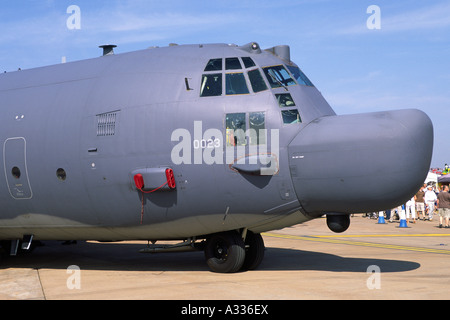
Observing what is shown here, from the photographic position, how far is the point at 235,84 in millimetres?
12188

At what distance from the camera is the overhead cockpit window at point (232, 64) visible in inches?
486

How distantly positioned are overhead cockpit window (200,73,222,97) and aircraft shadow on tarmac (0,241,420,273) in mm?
4138

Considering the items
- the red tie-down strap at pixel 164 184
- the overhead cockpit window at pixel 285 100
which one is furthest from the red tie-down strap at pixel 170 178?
the overhead cockpit window at pixel 285 100

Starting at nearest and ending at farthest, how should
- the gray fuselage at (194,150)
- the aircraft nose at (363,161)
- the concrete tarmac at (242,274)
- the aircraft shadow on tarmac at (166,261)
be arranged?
the concrete tarmac at (242,274) → the aircraft nose at (363,161) → the gray fuselage at (194,150) → the aircraft shadow on tarmac at (166,261)

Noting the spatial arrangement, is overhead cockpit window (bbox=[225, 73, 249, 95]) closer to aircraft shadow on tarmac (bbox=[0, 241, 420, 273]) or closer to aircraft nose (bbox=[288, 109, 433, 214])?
aircraft nose (bbox=[288, 109, 433, 214])

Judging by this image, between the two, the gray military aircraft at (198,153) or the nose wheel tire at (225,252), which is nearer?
the gray military aircraft at (198,153)

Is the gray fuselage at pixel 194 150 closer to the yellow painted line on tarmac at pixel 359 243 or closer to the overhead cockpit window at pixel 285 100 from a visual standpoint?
the overhead cockpit window at pixel 285 100

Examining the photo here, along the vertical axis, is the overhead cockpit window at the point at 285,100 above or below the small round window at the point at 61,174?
above

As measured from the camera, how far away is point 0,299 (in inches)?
415

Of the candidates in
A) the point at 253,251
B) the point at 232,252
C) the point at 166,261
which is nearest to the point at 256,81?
the point at 232,252

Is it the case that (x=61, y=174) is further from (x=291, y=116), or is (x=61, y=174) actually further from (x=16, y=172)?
(x=291, y=116)

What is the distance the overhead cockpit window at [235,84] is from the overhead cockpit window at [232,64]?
17 centimetres

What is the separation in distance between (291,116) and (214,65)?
81.0 inches

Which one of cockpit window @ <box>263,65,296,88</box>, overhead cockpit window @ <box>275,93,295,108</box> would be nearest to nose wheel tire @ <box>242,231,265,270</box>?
overhead cockpit window @ <box>275,93,295,108</box>
